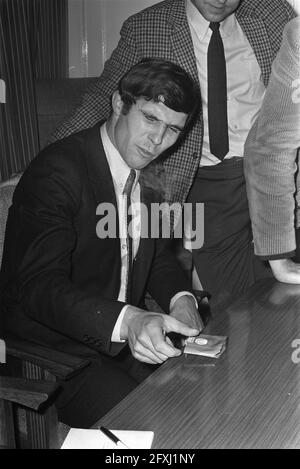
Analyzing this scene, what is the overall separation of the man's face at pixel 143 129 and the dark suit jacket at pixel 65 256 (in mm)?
63

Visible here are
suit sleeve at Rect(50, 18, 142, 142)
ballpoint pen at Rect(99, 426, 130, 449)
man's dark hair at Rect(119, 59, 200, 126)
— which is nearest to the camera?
ballpoint pen at Rect(99, 426, 130, 449)

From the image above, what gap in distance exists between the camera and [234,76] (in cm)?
232

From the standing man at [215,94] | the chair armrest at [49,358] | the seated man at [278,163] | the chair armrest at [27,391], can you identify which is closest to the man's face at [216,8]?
the standing man at [215,94]

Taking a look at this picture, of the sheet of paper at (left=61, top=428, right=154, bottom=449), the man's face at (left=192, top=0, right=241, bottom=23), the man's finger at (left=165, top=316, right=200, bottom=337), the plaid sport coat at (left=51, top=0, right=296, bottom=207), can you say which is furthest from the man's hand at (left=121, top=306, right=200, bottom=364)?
the man's face at (left=192, top=0, right=241, bottom=23)

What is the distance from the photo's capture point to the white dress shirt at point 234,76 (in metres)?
2.28

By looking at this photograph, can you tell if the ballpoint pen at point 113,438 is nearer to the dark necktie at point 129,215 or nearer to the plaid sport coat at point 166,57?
the dark necktie at point 129,215

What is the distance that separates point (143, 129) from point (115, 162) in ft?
0.41

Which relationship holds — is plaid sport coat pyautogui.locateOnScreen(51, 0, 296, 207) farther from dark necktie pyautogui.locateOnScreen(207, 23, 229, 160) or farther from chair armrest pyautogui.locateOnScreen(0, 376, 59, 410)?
chair armrest pyautogui.locateOnScreen(0, 376, 59, 410)

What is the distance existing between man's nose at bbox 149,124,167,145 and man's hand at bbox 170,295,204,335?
1.42ft

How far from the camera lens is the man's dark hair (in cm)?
156

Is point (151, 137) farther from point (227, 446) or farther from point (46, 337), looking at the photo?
point (227, 446)

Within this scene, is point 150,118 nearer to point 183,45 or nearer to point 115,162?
point 115,162

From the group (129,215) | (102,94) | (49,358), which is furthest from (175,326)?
(102,94)

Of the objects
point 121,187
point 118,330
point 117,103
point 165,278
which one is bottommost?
point 165,278
